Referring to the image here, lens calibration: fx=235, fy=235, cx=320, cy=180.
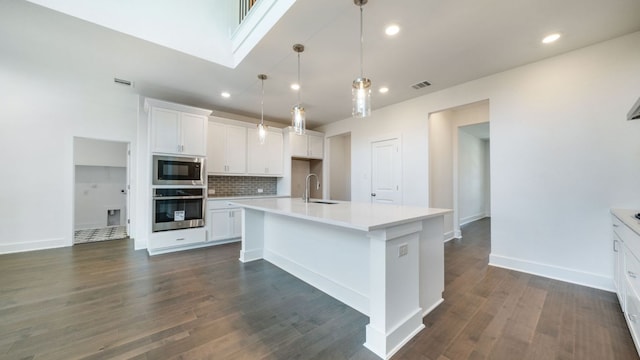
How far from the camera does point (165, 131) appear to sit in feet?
12.7

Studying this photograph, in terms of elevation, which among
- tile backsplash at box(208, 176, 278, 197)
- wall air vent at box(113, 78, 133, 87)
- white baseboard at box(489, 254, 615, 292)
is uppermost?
wall air vent at box(113, 78, 133, 87)

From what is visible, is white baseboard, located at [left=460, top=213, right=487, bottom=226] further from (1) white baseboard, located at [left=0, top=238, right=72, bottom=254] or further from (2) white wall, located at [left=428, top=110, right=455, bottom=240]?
(1) white baseboard, located at [left=0, top=238, right=72, bottom=254]

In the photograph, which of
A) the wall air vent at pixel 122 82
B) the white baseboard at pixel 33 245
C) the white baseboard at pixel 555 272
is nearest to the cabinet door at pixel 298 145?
the wall air vent at pixel 122 82

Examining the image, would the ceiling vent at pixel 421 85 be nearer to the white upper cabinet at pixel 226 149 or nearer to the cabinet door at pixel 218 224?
the white upper cabinet at pixel 226 149

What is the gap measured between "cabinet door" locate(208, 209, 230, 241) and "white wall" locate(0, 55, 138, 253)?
1505 mm

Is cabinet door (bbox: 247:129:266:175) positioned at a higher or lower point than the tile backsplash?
higher

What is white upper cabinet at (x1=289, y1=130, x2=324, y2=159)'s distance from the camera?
18.3 feet

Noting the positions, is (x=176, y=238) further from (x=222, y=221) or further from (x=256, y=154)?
(x=256, y=154)

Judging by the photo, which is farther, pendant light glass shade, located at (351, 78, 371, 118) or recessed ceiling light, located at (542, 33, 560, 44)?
recessed ceiling light, located at (542, 33, 560, 44)

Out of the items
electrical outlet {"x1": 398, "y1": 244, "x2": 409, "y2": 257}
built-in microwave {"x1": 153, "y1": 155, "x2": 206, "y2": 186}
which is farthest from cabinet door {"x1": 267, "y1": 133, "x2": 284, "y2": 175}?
electrical outlet {"x1": 398, "y1": 244, "x2": 409, "y2": 257}

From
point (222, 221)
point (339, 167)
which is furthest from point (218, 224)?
point (339, 167)

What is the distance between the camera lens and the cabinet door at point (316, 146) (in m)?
5.92

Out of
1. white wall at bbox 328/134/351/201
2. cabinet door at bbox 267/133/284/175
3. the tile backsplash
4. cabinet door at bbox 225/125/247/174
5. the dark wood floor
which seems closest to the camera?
the dark wood floor

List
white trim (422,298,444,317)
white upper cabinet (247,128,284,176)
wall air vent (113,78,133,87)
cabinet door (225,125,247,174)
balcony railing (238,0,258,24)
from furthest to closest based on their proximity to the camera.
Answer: white upper cabinet (247,128,284,176) → cabinet door (225,125,247,174) → wall air vent (113,78,133,87) → balcony railing (238,0,258,24) → white trim (422,298,444,317)
